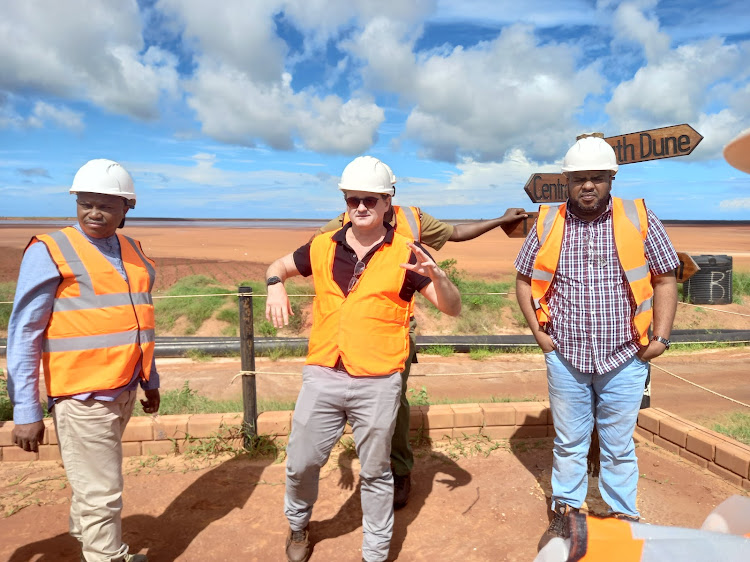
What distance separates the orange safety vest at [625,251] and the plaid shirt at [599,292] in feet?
0.11

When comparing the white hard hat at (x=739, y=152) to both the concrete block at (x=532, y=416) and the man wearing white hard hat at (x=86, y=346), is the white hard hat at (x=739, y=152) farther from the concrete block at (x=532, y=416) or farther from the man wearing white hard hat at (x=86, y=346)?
the concrete block at (x=532, y=416)

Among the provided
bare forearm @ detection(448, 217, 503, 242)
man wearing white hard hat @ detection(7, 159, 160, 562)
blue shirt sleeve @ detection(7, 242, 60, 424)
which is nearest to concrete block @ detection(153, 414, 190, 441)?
man wearing white hard hat @ detection(7, 159, 160, 562)

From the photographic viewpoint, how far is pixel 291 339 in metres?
8.98

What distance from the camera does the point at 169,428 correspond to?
14.4 feet

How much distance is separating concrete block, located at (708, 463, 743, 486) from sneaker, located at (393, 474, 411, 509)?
2261mm

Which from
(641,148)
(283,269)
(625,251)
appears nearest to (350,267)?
(283,269)

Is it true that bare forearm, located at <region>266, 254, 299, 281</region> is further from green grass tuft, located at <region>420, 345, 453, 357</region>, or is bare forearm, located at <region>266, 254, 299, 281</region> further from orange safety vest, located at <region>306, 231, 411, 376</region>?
green grass tuft, located at <region>420, 345, 453, 357</region>

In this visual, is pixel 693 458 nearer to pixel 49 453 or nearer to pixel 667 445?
pixel 667 445

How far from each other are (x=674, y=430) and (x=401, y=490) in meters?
2.31

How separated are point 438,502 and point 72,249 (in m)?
2.70

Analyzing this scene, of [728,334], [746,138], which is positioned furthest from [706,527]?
[728,334]

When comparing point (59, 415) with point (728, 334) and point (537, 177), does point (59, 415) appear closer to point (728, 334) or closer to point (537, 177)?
point (537, 177)

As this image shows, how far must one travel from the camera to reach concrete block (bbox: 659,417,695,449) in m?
4.32

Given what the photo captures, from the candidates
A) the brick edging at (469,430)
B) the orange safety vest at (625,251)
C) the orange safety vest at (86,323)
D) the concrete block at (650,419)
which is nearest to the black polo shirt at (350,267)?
the orange safety vest at (625,251)
